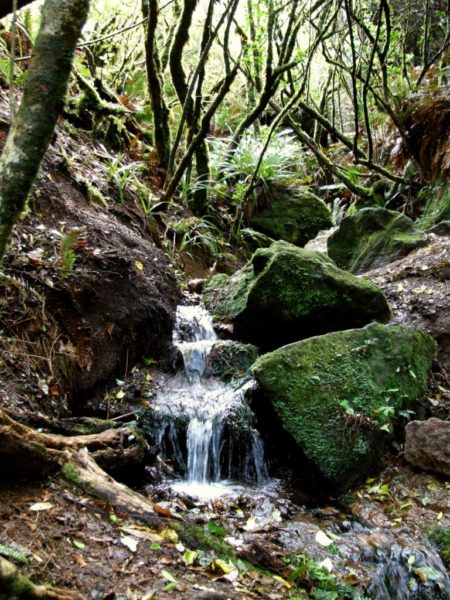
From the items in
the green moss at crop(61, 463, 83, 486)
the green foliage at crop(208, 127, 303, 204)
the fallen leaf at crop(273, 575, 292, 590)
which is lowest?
the fallen leaf at crop(273, 575, 292, 590)

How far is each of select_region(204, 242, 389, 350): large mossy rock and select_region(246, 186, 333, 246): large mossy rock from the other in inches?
152

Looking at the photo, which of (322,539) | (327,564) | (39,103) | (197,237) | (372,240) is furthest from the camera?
(197,237)

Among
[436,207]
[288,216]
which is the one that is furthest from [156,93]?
[436,207]

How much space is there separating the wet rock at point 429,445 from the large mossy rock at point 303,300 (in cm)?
158

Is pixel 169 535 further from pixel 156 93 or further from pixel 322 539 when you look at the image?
pixel 156 93

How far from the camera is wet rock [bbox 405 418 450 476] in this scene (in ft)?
12.8

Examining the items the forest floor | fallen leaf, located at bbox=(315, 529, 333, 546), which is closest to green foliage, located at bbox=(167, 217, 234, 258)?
the forest floor

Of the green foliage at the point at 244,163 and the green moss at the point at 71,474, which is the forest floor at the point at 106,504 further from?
the green foliage at the point at 244,163

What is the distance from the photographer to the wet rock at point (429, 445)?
389cm

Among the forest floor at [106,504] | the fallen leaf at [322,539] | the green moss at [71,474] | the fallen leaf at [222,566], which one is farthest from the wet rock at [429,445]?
the green moss at [71,474]

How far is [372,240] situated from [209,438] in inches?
160

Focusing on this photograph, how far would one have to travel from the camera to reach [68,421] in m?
3.34

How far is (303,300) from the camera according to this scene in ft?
17.6

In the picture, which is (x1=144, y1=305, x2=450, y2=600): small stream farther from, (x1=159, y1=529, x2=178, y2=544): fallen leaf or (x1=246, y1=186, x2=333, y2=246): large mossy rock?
(x1=246, y1=186, x2=333, y2=246): large mossy rock
